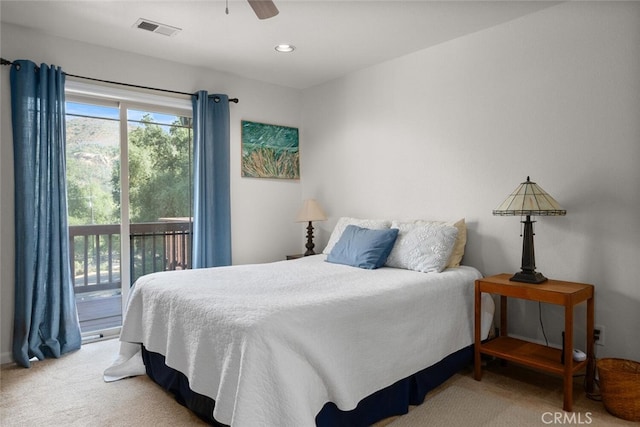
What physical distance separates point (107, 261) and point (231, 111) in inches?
73.9

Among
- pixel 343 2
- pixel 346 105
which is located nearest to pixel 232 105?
pixel 346 105

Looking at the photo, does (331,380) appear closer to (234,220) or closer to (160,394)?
(160,394)

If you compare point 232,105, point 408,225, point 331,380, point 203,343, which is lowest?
point 331,380

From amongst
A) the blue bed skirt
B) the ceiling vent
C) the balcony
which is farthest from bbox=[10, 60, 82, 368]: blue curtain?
the blue bed skirt

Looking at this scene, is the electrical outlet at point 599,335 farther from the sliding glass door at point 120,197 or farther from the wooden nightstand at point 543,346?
the sliding glass door at point 120,197

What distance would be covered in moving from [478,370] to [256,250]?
8.20ft

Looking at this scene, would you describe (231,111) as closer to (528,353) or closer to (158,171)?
(158,171)

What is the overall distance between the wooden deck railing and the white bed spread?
1.13m

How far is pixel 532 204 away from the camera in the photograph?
249 cm

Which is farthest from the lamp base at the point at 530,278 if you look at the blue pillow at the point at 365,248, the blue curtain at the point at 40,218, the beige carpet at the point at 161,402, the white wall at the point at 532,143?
the blue curtain at the point at 40,218

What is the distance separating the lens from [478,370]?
8.67 ft

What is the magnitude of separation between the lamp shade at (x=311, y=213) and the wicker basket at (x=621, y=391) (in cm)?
260

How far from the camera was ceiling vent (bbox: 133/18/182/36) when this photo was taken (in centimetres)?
293

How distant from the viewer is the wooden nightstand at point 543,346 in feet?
7.31
